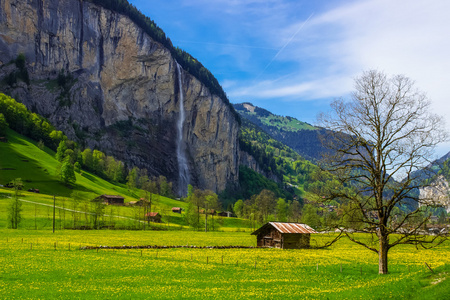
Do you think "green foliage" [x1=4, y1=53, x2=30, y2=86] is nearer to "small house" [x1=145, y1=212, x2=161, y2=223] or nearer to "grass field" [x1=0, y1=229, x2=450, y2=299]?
"small house" [x1=145, y1=212, x2=161, y2=223]

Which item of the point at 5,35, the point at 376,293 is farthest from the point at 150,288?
the point at 5,35

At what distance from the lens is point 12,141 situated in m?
155

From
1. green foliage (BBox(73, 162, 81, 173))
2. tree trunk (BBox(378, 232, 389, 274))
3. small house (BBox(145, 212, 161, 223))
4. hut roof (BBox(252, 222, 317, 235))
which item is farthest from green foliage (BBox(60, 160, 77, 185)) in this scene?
tree trunk (BBox(378, 232, 389, 274))

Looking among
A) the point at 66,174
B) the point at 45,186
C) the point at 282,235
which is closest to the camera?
the point at 282,235

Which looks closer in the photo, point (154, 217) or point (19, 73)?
point (154, 217)

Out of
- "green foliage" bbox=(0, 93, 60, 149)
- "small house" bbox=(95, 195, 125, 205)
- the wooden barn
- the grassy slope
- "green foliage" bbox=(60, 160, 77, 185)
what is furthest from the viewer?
"green foliage" bbox=(0, 93, 60, 149)

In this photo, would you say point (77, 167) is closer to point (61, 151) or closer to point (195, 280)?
point (61, 151)

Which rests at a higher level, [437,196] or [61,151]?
[61,151]

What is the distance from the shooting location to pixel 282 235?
64938mm

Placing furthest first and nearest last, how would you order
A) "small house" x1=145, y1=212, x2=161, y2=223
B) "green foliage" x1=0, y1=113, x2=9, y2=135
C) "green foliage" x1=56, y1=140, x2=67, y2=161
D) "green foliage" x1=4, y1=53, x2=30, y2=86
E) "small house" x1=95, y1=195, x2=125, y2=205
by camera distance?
"green foliage" x1=4, y1=53, x2=30, y2=86 < "green foliage" x1=56, y1=140, x2=67, y2=161 < "green foliage" x1=0, y1=113, x2=9, y2=135 < "small house" x1=95, y1=195, x2=125, y2=205 < "small house" x1=145, y1=212, x2=161, y2=223

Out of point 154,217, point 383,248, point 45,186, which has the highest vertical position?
point 45,186

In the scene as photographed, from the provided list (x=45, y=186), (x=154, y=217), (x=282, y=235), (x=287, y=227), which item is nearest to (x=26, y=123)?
(x=45, y=186)

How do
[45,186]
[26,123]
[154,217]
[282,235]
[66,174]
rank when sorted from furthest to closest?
[26,123] < [66,174] < [45,186] < [154,217] < [282,235]

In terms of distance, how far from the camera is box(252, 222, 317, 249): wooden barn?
64.7 meters
